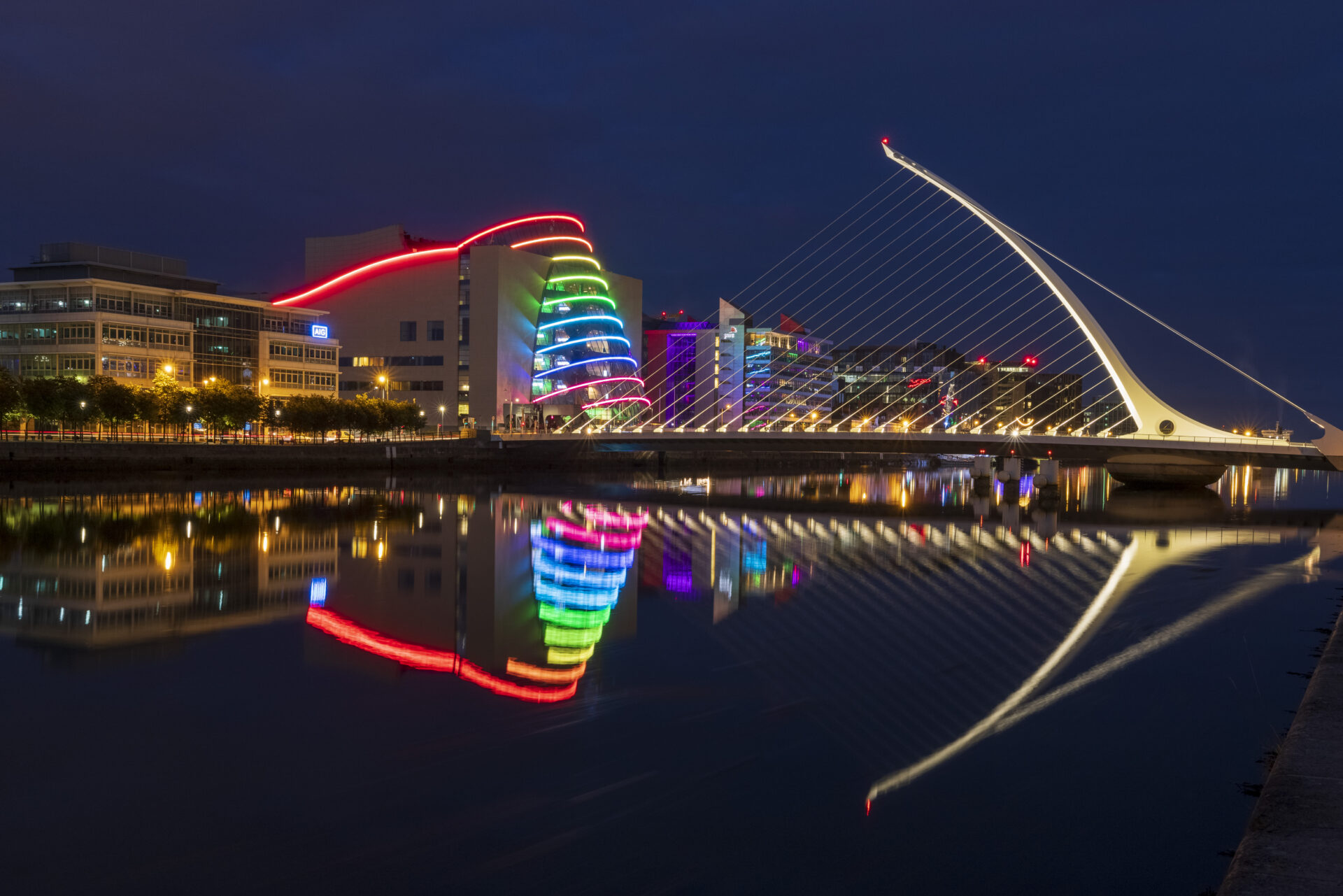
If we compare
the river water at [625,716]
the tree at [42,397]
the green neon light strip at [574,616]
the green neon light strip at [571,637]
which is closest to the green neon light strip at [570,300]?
the tree at [42,397]

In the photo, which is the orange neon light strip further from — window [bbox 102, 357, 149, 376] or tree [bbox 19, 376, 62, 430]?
window [bbox 102, 357, 149, 376]

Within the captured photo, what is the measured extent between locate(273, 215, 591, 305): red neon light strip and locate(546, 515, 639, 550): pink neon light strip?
176ft

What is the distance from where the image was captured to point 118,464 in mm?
43375

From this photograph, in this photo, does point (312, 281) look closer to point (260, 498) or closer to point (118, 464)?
point (118, 464)

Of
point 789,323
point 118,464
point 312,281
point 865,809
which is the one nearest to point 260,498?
point 118,464

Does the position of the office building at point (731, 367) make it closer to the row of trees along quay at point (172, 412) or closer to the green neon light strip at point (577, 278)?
the green neon light strip at point (577, 278)

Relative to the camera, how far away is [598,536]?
27219mm

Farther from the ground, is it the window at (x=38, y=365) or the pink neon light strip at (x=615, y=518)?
the window at (x=38, y=365)

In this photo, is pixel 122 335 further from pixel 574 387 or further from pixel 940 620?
pixel 940 620

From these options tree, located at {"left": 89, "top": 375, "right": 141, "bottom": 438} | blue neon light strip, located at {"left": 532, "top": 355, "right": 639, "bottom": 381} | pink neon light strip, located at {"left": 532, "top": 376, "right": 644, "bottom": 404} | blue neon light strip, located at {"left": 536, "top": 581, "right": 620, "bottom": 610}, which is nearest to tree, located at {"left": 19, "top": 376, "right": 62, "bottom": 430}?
tree, located at {"left": 89, "top": 375, "right": 141, "bottom": 438}

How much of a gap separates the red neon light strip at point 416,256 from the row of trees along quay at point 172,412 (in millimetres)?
18580

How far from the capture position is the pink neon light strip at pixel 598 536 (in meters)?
25.3

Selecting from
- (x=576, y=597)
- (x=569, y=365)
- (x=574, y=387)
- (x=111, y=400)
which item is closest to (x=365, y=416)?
(x=111, y=400)

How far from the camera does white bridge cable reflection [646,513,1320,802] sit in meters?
9.98
